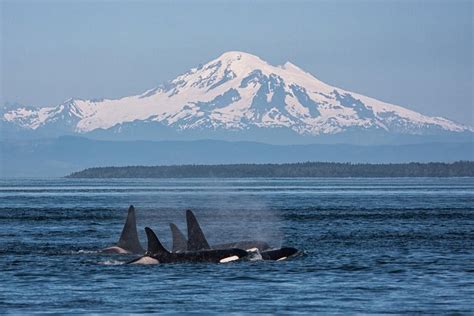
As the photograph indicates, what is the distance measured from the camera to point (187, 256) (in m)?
41.3

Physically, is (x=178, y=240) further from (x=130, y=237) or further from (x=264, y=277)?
(x=264, y=277)

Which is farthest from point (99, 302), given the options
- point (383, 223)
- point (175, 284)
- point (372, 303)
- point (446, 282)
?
point (383, 223)

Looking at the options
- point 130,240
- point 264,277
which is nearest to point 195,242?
point 264,277

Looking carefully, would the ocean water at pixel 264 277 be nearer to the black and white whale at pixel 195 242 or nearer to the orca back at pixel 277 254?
the orca back at pixel 277 254

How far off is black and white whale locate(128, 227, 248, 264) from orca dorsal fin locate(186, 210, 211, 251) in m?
0.54

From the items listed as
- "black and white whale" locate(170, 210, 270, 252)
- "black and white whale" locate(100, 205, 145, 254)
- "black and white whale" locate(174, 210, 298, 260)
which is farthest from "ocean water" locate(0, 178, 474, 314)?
"black and white whale" locate(170, 210, 270, 252)

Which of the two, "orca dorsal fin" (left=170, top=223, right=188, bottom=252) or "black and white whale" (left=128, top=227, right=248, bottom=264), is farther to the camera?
"orca dorsal fin" (left=170, top=223, right=188, bottom=252)

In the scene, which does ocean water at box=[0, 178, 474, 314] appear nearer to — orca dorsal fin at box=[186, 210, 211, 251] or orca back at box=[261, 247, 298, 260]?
orca back at box=[261, 247, 298, 260]

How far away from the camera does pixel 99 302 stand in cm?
3191

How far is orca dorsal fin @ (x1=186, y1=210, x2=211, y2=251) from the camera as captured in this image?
41406mm

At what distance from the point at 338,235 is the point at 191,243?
1740cm

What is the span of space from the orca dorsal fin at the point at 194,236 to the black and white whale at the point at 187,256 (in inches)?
21.2

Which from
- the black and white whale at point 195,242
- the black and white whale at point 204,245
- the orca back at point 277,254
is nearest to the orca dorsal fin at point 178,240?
the black and white whale at point 195,242

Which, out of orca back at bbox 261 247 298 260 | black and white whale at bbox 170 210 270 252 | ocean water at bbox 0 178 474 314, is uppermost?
black and white whale at bbox 170 210 270 252
